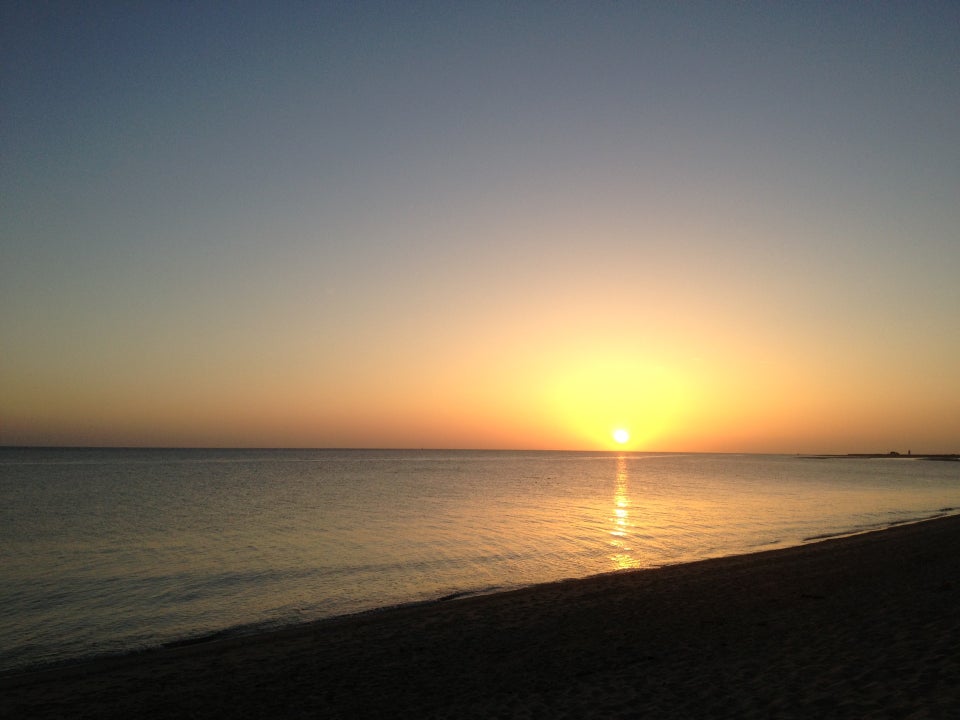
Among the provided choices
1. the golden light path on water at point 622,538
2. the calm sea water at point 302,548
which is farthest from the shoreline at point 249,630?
the golden light path on water at point 622,538

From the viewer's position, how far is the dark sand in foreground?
30.8 ft

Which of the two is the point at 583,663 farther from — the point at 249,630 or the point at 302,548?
the point at 302,548

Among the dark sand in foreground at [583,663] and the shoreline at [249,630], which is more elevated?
the dark sand in foreground at [583,663]

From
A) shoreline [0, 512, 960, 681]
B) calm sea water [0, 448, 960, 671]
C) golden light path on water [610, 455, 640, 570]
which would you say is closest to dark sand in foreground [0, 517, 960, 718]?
shoreline [0, 512, 960, 681]

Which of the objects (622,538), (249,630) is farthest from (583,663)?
(622,538)

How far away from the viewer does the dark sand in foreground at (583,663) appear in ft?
30.8

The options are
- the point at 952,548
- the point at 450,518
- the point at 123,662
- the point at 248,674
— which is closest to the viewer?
the point at 248,674

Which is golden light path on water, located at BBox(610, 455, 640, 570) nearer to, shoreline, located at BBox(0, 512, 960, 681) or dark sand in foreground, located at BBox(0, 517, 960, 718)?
shoreline, located at BBox(0, 512, 960, 681)

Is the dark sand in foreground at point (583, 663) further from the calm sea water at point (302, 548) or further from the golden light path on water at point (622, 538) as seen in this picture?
the golden light path on water at point (622, 538)

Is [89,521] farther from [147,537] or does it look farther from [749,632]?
[749,632]

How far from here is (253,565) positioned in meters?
23.8

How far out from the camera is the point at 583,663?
37.9ft

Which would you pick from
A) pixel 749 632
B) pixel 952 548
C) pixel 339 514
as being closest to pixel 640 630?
pixel 749 632

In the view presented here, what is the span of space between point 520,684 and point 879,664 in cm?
587
